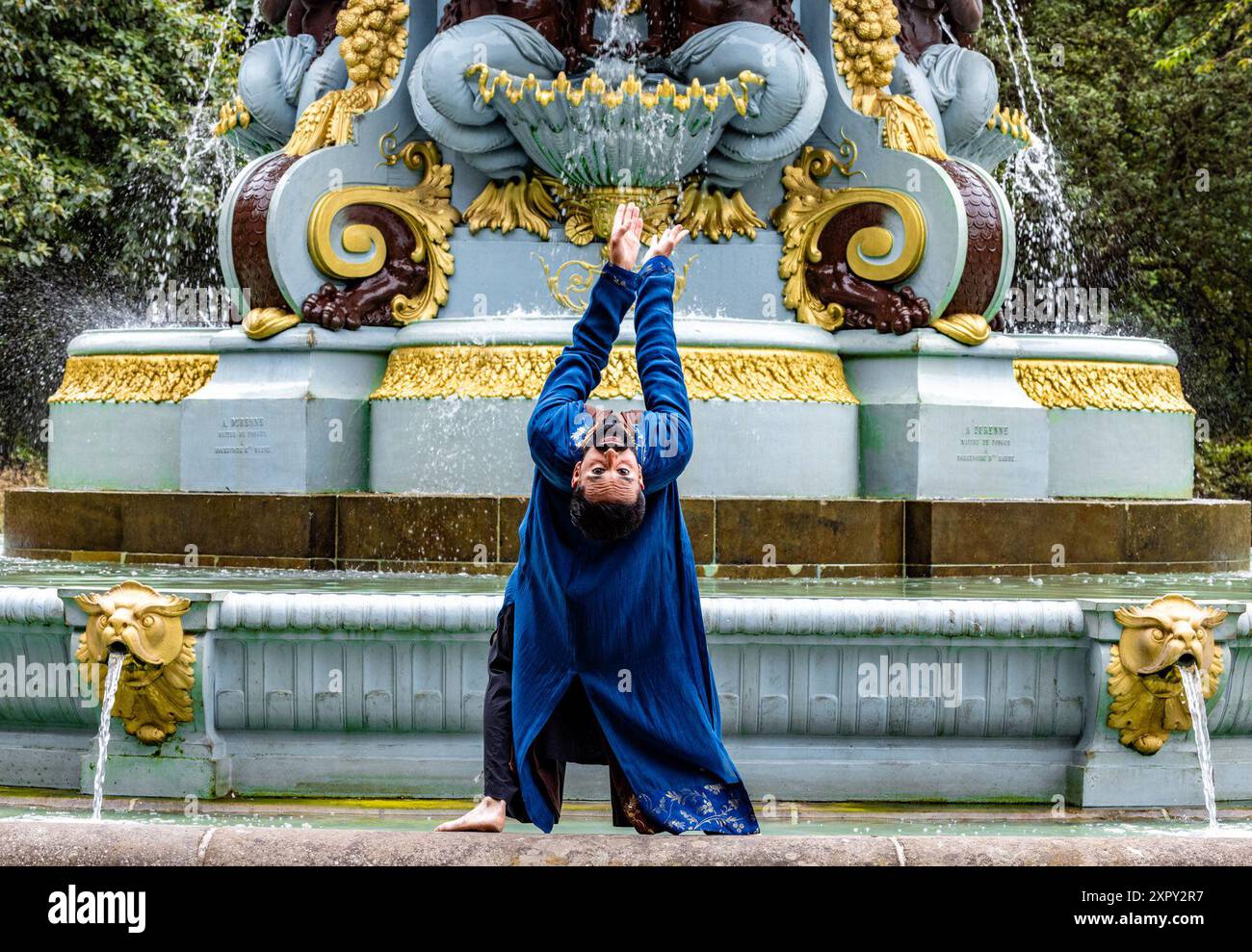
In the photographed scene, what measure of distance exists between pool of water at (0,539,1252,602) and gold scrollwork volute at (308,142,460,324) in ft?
5.78

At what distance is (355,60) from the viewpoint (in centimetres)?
988

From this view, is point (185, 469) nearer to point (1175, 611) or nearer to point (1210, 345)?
point (1175, 611)

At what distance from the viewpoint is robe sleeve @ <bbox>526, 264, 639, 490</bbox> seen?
441cm

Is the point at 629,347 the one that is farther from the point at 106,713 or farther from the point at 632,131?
the point at 106,713

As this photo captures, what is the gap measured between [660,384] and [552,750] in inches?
37.6

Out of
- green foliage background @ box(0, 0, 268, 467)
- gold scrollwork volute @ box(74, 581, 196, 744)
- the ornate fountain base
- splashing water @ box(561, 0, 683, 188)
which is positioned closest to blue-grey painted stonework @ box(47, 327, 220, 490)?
the ornate fountain base

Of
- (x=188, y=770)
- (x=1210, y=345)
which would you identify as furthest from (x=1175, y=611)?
(x=1210, y=345)

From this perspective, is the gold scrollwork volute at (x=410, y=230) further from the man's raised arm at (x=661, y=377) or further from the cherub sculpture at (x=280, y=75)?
the man's raised arm at (x=661, y=377)

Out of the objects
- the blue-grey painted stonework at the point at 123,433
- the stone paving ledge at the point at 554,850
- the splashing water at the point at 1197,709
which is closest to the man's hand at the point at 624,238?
the stone paving ledge at the point at 554,850

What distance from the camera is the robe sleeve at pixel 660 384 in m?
4.40

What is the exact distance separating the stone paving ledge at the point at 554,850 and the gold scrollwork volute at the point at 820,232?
5695mm

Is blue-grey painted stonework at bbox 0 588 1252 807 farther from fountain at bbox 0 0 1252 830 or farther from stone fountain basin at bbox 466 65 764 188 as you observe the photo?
stone fountain basin at bbox 466 65 764 188

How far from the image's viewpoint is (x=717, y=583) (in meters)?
8.07

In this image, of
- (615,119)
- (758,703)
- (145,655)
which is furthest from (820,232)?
(145,655)
